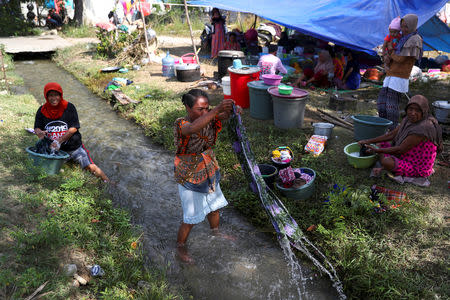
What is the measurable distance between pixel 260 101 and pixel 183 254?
3241 mm

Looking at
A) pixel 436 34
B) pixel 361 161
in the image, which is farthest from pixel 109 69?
pixel 436 34

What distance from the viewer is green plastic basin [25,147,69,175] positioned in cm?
370

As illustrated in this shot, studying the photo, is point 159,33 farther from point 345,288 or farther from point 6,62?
point 345,288

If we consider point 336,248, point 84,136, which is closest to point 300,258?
point 336,248

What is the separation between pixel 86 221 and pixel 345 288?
2414mm

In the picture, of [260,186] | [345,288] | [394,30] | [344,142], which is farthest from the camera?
[344,142]

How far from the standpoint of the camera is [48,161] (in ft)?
12.4

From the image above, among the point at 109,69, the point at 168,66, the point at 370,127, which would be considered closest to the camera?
the point at 370,127

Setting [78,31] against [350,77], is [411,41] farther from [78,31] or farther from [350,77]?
[78,31]

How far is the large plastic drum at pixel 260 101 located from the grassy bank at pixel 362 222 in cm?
67

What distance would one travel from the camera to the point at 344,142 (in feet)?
16.2

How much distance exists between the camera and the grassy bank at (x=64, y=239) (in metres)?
2.46

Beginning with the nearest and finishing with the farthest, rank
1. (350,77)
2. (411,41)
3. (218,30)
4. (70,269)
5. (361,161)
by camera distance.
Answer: (70,269), (361,161), (411,41), (350,77), (218,30)

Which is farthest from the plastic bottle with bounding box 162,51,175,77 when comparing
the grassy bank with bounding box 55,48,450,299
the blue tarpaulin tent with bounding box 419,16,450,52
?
the blue tarpaulin tent with bounding box 419,16,450,52
